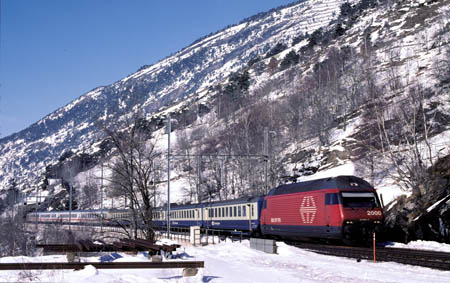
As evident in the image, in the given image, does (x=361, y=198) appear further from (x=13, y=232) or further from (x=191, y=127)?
(x=191, y=127)

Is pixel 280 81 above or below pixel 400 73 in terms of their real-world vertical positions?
above

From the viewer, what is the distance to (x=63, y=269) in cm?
1376

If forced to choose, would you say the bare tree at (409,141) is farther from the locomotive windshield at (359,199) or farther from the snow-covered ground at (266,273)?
the snow-covered ground at (266,273)

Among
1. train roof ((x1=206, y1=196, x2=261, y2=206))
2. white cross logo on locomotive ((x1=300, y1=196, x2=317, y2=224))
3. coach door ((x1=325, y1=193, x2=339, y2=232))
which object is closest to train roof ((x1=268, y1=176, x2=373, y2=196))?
coach door ((x1=325, y1=193, x2=339, y2=232))

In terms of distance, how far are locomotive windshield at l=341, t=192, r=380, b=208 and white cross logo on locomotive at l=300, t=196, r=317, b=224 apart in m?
2.18

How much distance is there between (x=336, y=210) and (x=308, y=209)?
9.41ft

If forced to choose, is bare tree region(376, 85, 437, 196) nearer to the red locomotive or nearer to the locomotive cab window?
the red locomotive

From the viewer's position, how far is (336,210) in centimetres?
2552

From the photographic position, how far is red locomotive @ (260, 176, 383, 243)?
25.2m

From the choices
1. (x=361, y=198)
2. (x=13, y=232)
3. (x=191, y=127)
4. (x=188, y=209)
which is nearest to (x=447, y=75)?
(x=188, y=209)

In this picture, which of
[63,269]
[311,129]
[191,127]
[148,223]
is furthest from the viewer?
[191,127]

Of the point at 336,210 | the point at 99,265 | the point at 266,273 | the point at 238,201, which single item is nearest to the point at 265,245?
the point at 336,210

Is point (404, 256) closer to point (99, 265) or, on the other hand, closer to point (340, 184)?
point (340, 184)

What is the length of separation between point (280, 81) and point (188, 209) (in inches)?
3252
